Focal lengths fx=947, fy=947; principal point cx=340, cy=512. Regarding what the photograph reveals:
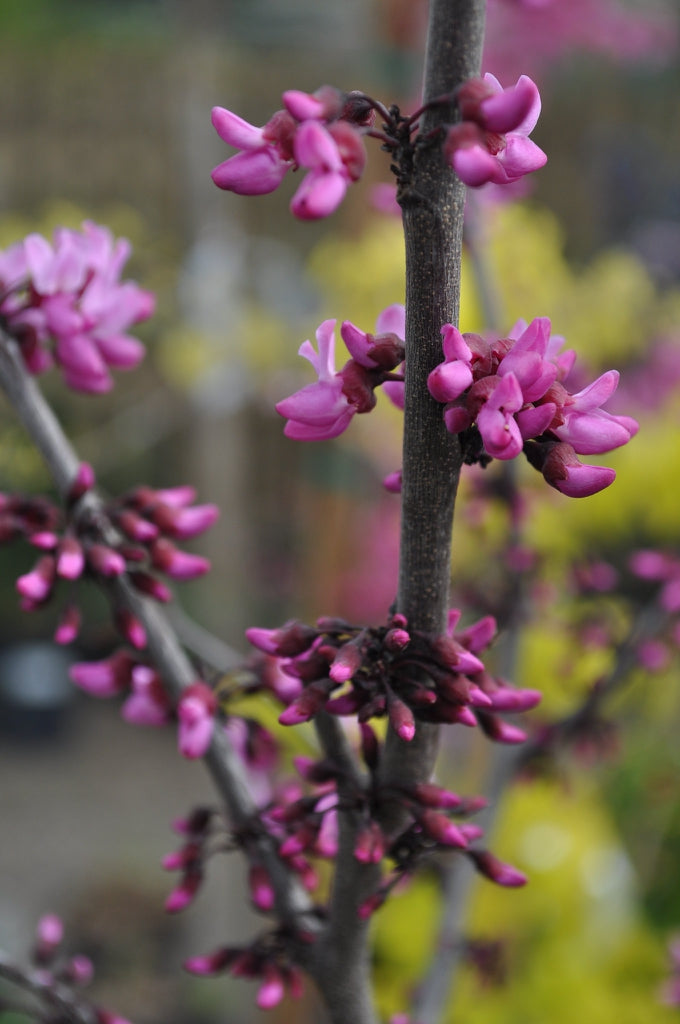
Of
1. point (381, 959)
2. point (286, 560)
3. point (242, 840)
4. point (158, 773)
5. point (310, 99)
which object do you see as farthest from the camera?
point (286, 560)

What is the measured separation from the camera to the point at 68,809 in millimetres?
3115

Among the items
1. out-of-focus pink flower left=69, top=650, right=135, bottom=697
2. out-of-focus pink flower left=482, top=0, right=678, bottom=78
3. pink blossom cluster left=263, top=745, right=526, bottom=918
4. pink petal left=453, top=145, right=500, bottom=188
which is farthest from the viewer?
out-of-focus pink flower left=482, top=0, right=678, bottom=78

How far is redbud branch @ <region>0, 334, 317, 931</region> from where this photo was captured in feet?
1.61

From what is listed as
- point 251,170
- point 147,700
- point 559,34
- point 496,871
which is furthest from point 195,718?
point 559,34

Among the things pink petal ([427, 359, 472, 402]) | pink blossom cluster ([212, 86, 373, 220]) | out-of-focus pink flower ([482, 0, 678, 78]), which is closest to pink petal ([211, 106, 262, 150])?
pink blossom cluster ([212, 86, 373, 220])

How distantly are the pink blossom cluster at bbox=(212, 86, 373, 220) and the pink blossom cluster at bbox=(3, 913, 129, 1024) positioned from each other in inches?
16.2

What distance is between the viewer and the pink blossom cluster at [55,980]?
508 mm

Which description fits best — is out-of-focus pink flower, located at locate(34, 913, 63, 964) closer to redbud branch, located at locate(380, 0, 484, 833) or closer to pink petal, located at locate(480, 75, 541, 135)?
redbud branch, located at locate(380, 0, 484, 833)

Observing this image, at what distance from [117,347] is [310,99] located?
0.27 meters

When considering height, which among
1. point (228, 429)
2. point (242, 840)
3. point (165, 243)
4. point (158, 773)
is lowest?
point (158, 773)

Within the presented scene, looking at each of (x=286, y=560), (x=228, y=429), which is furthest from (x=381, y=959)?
(x=286, y=560)

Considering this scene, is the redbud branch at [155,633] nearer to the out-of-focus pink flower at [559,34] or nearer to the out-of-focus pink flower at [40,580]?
the out-of-focus pink flower at [40,580]

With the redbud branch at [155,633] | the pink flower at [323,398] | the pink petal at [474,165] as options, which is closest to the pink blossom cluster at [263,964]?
the redbud branch at [155,633]

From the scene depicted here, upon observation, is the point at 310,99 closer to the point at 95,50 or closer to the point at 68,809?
the point at 68,809
